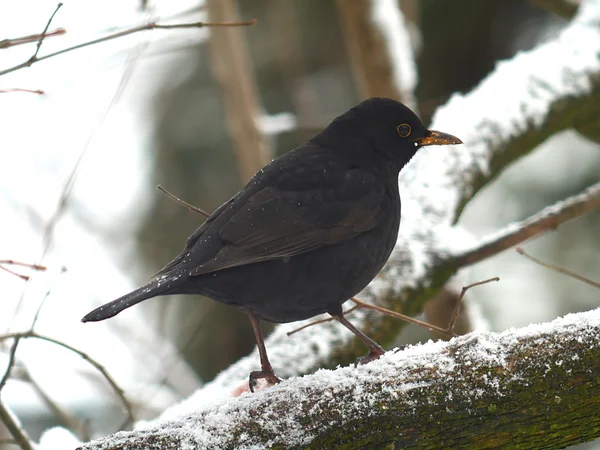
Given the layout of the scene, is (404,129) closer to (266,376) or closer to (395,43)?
(266,376)

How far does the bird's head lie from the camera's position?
3.38m

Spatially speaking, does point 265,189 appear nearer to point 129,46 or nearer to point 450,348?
point 450,348

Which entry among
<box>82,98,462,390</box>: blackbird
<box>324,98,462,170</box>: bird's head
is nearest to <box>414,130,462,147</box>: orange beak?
<box>324,98,462,170</box>: bird's head

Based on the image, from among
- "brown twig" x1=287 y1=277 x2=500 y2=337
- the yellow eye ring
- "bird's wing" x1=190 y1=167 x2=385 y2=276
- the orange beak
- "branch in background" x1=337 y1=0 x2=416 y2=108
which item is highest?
"branch in background" x1=337 y1=0 x2=416 y2=108

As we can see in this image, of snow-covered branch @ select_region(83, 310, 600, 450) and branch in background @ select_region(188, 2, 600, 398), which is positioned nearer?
snow-covered branch @ select_region(83, 310, 600, 450)

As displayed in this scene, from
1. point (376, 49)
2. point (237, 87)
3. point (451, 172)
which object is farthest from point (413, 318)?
point (237, 87)

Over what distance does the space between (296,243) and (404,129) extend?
96 cm

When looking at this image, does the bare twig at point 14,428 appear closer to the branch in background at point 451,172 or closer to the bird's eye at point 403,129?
the branch in background at point 451,172

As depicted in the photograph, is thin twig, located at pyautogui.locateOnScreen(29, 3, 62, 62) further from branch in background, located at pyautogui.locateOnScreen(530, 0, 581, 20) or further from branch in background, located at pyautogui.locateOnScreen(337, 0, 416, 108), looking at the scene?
branch in background, located at pyautogui.locateOnScreen(530, 0, 581, 20)

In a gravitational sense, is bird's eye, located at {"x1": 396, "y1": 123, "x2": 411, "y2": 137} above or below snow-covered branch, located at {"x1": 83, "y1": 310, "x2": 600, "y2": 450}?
above

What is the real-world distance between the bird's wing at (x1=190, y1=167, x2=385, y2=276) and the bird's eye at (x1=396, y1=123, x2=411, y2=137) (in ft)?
1.12

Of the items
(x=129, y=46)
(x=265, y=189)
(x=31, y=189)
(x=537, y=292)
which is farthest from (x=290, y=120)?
Result: (x=537, y=292)

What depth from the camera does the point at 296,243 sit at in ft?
9.39

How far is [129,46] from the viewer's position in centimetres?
462
